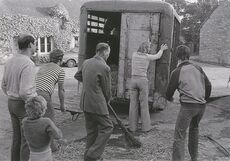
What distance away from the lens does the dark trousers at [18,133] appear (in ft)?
16.1

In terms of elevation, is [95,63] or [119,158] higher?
[95,63]

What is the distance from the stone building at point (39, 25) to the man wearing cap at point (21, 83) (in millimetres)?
22213

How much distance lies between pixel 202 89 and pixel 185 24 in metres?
40.7

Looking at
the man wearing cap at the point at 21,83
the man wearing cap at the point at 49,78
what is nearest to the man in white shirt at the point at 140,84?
the man wearing cap at the point at 49,78

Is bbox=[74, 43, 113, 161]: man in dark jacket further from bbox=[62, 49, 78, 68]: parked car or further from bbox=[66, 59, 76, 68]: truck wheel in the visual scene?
bbox=[66, 59, 76, 68]: truck wheel

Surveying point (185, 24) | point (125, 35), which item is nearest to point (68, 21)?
point (185, 24)

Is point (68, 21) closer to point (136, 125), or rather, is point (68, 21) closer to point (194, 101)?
point (136, 125)

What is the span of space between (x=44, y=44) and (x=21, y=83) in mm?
24820

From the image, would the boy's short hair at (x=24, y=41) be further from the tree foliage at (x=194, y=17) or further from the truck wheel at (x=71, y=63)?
the tree foliage at (x=194, y=17)

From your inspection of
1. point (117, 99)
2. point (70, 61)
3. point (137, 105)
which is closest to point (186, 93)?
point (137, 105)

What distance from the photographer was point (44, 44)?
29.1 metres

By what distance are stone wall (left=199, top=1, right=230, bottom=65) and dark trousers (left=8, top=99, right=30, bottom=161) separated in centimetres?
3230

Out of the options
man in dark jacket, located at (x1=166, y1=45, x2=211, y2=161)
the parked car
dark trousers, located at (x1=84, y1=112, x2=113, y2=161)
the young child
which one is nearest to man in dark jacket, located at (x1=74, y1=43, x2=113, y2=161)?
dark trousers, located at (x1=84, y1=112, x2=113, y2=161)

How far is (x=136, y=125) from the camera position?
27.0 feet
